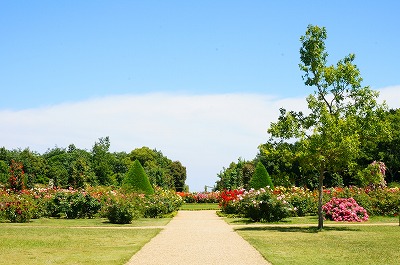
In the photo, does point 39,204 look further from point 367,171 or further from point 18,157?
point 18,157

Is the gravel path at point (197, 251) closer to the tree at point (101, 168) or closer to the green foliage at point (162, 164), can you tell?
the tree at point (101, 168)

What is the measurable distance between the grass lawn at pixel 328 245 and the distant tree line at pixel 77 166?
3417cm

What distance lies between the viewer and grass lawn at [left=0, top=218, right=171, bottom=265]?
1169cm

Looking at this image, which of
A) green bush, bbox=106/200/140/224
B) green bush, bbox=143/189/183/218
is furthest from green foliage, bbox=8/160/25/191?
green bush, bbox=106/200/140/224

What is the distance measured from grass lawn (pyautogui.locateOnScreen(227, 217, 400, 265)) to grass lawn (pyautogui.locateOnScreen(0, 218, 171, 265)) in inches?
133

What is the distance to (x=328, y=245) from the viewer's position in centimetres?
1459

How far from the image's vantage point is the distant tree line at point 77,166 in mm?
A: 63031

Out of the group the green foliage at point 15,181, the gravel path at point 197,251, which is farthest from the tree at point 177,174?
the gravel path at point 197,251

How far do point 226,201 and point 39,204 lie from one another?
435 inches

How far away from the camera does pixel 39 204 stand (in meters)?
27.6

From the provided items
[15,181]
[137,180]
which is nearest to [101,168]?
[15,181]

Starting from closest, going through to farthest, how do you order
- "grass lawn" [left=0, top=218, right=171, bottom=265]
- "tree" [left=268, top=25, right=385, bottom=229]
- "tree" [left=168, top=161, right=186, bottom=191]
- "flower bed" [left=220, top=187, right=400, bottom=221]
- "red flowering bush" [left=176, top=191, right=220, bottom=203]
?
"grass lawn" [left=0, top=218, right=171, bottom=265]
"tree" [left=268, top=25, right=385, bottom=229]
"flower bed" [left=220, top=187, right=400, bottom=221]
"red flowering bush" [left=176, top=191, right=220, bottom=203]
"tree" [left=168, top=161, right=186, bottom=191]

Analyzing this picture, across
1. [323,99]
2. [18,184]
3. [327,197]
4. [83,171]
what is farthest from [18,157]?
[323,99]

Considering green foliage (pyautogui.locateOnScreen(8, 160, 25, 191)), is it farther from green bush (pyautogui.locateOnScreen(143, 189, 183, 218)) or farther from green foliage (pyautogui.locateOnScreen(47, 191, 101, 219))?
green bush (pyautogui.locateOnScreen(143, 189, 183, 218))
